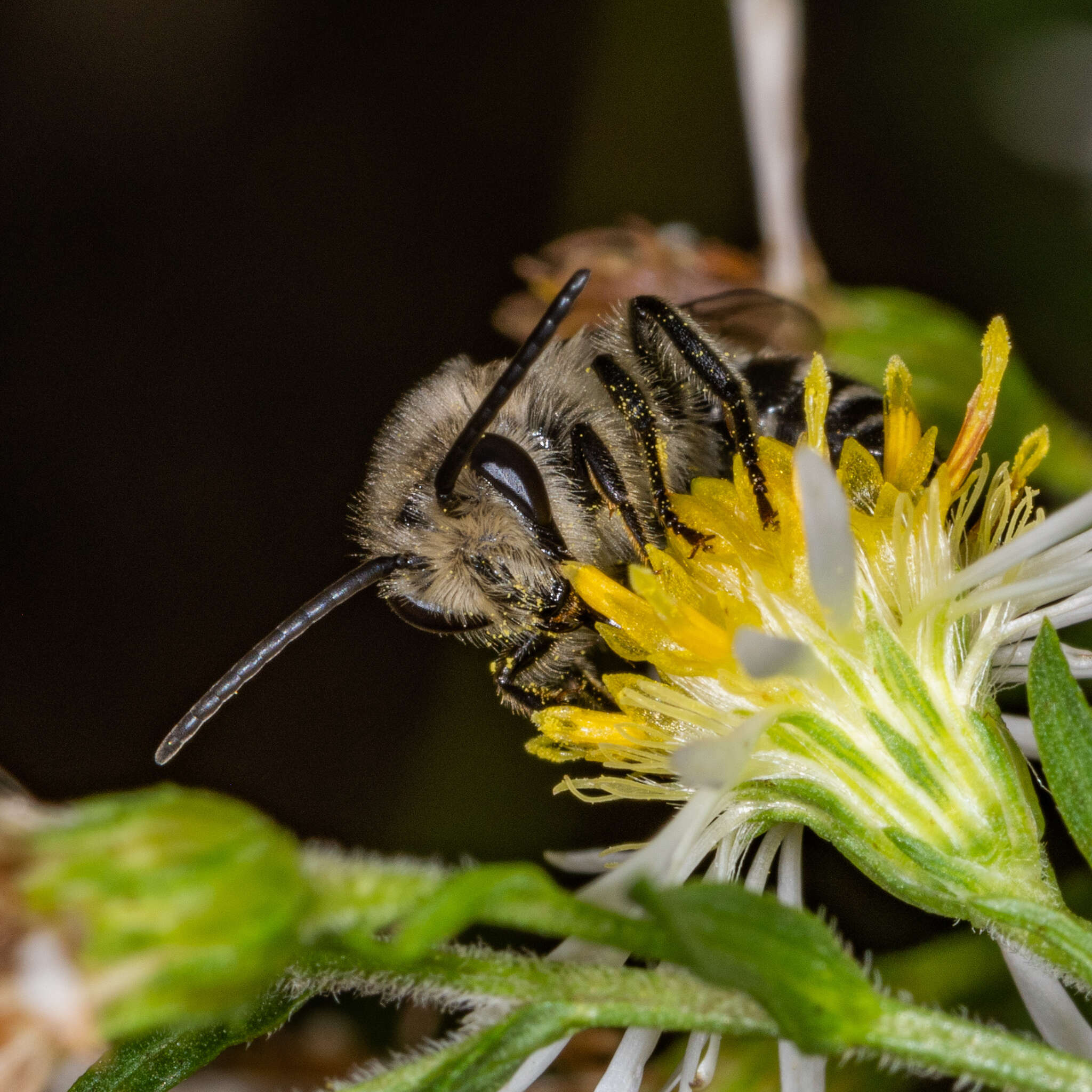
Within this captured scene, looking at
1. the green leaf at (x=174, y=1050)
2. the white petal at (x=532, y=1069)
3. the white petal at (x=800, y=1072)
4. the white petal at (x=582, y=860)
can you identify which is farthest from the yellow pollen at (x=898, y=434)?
the green leaf at (x=174, y=1050)

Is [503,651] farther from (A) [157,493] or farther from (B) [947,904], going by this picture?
(A) [157,493]

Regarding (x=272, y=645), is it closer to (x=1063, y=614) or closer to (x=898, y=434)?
(x=898, y=434)

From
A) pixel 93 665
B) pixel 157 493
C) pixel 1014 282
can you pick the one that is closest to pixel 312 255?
pixel 157 493

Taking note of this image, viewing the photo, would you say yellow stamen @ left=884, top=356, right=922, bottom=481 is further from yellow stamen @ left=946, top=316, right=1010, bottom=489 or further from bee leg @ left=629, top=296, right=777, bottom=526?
bee leg @ left=629, top=296, right=777, bottom=526

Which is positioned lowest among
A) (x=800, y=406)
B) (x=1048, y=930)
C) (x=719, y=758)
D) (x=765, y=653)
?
(x=1048, y=930)

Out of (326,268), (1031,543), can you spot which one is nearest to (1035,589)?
(1031,543)

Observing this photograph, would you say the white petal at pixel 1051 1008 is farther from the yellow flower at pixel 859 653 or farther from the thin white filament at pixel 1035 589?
the thin white filament at pixel 1035 589
